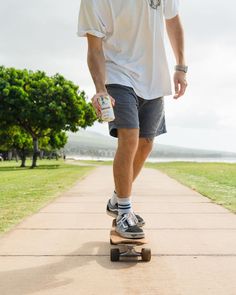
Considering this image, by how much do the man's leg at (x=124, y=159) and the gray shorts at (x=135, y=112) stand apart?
0.24 feet

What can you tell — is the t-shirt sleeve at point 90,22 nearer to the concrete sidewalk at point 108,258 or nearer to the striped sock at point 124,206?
the striped sock at point 124,206

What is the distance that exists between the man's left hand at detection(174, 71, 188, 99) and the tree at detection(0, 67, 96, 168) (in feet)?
114

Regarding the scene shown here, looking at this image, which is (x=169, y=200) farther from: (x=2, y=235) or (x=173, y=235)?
(x=2, y=235)

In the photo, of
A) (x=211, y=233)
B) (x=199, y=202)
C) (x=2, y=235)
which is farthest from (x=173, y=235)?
(x=199, y=202)

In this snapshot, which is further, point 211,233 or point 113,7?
point 211,233

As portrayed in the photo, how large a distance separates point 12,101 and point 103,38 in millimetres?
36208

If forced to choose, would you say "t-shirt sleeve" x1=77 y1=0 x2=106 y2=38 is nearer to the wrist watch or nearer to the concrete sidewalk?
the wrist watch

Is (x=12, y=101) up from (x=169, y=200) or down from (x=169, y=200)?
up

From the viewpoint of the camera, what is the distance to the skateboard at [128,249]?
3537 mm

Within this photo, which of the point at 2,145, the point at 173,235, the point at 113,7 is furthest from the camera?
the point at 2,145

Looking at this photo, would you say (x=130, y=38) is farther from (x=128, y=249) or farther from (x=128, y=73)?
(x=128, y=249)

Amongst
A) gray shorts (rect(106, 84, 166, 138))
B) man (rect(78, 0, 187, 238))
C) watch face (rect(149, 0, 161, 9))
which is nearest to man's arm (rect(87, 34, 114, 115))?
man (rect(78, 0, 187, 238))

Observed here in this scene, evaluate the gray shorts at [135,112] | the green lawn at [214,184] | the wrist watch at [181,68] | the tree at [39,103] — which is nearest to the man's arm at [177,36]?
the wrist watch at [181,68]

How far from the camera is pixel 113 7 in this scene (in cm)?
405
